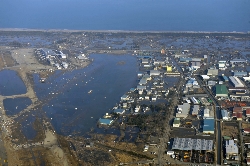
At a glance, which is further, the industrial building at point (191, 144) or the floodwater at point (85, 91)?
the floodwater at point (85, 91)

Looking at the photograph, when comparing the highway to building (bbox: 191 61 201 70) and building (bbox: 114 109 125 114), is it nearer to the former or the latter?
building (bbox: 191 61 201 70)

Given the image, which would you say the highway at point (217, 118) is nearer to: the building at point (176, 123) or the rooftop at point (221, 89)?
the rooftop at point (221, 89)

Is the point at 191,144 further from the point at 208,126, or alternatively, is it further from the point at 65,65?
the point at 65,65

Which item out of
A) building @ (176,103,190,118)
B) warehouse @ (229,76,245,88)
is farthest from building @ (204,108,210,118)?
warehouse @ (229,76,245,88)

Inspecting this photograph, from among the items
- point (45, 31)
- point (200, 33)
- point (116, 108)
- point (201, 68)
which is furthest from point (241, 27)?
point (116, 108)

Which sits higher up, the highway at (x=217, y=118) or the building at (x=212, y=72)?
the building at (x=212, y=72)

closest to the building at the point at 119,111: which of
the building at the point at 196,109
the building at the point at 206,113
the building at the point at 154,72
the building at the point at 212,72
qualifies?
the building at the point at 196,109

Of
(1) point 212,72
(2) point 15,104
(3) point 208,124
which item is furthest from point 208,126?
(2) point 15,104
